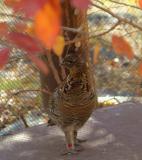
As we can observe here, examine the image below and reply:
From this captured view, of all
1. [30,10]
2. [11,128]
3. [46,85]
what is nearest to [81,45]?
→ [46,85]

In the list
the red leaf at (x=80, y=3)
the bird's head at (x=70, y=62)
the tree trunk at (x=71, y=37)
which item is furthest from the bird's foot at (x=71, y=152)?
the red leaf at (x=80, y=3)

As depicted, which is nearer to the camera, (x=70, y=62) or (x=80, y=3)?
(x=80, y=3)

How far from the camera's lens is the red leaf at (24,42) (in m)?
0.92

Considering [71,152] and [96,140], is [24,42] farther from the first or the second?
[96,140]

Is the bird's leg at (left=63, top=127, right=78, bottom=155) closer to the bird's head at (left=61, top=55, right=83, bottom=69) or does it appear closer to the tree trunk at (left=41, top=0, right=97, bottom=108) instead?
the bird's head at (left=61, top=55, right=83, bottom=69)

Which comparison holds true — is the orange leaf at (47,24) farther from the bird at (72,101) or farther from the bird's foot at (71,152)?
the bird's foot at (71,152)

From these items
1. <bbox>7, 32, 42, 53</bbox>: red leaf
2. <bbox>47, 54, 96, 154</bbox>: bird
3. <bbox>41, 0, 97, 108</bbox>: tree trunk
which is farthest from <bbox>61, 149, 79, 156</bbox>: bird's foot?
<bbox>7, 32, 42, 53</bbox>: red leaf

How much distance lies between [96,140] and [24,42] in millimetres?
1719

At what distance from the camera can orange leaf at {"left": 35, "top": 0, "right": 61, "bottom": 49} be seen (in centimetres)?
76

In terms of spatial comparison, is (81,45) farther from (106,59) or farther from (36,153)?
(106,59)

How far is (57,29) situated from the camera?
76cm

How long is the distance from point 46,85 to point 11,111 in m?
0.78

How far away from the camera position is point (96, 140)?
2.58 m

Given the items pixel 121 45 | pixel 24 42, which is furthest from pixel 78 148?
pixel 24 42
